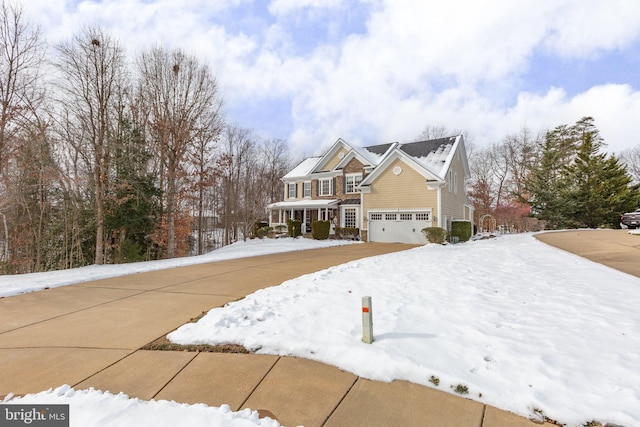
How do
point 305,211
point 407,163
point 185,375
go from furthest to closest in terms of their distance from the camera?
point 305,211
point 407,163
point 185,375

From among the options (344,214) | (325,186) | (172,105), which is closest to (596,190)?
(344,214)

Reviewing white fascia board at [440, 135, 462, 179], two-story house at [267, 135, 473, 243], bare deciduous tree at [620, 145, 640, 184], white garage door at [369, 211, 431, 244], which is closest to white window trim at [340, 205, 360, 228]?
two-story house at [267, 135, 473, 243]

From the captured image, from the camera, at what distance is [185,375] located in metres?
2.69

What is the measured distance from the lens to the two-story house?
17.5m

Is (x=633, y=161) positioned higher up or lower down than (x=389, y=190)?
higher up

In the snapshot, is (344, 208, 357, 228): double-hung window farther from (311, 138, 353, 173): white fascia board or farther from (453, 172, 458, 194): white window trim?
(453, 172, 458, 194): white window trim

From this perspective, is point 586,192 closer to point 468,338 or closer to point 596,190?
point 596,190

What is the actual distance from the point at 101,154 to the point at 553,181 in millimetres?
34280

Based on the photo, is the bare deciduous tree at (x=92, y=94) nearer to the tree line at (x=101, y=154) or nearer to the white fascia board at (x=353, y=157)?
the tree line at (x=101, y=154)

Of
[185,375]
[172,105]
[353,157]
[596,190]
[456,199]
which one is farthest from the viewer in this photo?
[596,190]

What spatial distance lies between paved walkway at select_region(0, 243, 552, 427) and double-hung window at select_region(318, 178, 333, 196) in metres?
19.5

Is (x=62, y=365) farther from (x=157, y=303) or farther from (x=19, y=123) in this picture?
(x=19, y=123)

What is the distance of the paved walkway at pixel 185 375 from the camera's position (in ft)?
7.10

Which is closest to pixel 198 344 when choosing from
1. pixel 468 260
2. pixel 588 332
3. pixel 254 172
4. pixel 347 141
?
pixel 588 332
